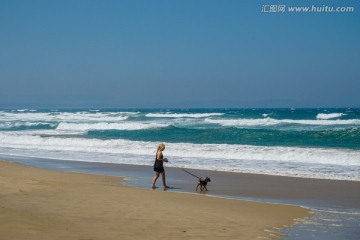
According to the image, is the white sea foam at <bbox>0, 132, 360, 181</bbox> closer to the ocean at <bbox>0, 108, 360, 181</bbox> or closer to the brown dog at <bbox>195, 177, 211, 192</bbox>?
the ocean at <bbox>0, 108, 360, 181</bbox>

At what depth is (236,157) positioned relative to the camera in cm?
2030

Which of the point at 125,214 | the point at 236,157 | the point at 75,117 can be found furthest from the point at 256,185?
the point at 75,117

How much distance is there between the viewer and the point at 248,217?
8.13 meters

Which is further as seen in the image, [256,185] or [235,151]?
[235,151]

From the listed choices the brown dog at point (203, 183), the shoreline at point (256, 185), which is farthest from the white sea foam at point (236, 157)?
the brown dog at point (203, 183)

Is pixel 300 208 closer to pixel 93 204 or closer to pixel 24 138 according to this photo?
pixel 93 204

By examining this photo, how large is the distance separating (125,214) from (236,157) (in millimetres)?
12893

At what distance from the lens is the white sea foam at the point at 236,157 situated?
15812mm

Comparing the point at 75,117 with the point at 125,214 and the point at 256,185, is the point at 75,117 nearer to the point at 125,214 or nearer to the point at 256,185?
the point at 256,185

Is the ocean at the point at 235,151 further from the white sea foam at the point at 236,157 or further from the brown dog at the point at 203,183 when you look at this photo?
the brown dog at the point at 203,183

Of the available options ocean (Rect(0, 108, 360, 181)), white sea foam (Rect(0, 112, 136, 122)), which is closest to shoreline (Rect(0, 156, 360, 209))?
ocean (Rect(0, 108, 360, 181))

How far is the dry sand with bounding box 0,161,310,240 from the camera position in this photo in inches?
253

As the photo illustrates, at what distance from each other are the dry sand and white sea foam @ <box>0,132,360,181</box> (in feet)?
19.5

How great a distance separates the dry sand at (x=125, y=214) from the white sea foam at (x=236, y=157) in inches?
234
